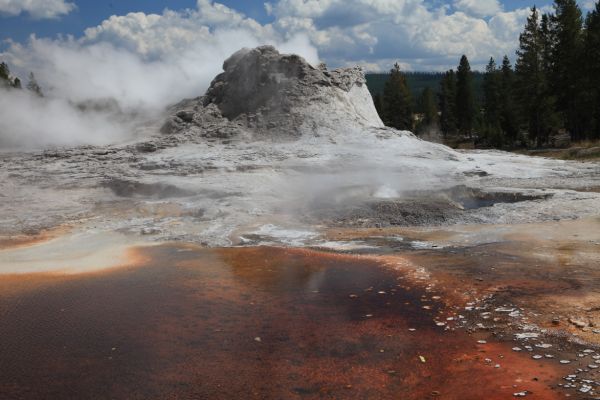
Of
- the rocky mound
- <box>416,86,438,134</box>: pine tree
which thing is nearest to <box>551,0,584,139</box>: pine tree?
the rocky mound

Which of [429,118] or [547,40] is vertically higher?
[547,40]

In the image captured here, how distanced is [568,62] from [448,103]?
853 inches

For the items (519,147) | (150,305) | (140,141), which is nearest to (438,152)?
(140,141)

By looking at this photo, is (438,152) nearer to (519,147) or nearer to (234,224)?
(234,224)

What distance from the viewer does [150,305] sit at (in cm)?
711

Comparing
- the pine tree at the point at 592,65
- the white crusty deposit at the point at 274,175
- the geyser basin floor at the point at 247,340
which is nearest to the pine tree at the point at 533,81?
the pine tree at the point at 592,65

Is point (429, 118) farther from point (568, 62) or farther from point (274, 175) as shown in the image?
point (274, 175)

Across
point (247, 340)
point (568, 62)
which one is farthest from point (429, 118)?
point (247, 340)

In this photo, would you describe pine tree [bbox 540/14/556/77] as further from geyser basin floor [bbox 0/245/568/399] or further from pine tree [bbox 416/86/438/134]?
geyser basin floor [bbox 0/245/568/399]

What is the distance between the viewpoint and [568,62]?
30000 millimetres

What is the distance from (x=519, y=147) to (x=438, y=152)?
16.7 metres

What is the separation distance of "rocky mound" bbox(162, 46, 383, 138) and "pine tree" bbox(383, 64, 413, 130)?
1160 inches

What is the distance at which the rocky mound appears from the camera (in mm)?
18281

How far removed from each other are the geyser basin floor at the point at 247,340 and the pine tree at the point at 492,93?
41.6 metres
